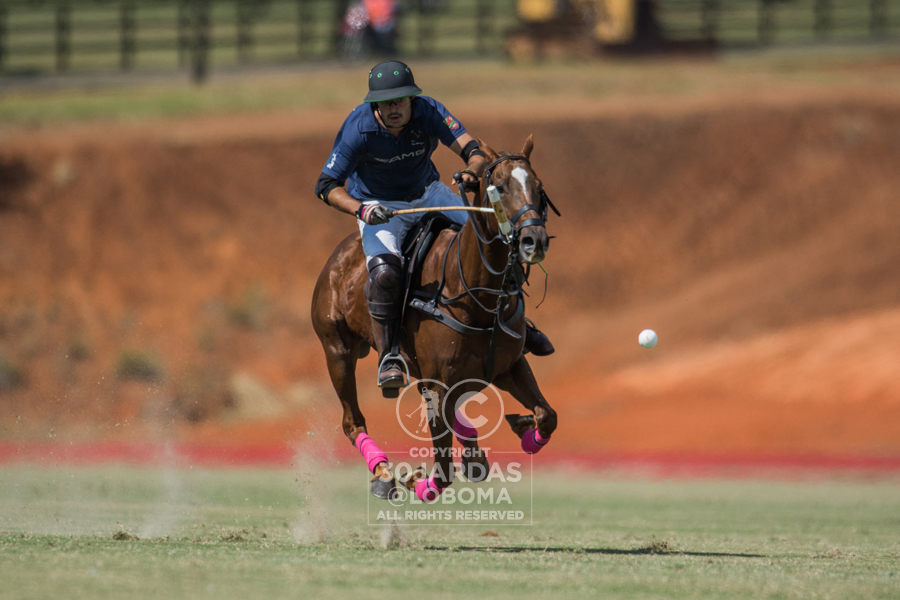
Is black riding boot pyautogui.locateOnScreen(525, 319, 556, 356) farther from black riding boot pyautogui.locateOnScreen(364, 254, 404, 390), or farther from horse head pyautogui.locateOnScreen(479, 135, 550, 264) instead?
horse head pyautogui.locateOnScreen(479, 135, 550, 264)

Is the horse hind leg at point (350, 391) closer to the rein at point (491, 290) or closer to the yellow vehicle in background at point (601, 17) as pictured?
the rein at point (491, 290)

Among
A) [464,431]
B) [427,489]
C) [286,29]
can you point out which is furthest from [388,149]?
[286,29]

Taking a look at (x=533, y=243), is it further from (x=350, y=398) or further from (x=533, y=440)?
(x=350, y=398)

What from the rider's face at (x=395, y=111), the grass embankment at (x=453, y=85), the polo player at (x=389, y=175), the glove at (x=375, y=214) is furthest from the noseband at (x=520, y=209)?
the grass embankment at (x=453, y=85)

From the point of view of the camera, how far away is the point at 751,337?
974 inches

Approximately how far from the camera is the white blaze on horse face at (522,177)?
7080 mm

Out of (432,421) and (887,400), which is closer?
(432,421)

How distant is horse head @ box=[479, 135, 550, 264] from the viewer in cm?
687

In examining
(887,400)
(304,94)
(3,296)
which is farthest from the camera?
(304,94)

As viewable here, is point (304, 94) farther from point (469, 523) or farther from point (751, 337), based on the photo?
point (469, 523)

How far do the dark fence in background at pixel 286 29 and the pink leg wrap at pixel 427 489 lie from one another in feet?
91.8

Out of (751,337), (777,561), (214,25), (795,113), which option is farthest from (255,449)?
(214,25)

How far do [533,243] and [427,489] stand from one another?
7.67 ft

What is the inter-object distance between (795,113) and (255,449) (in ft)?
56.1
